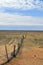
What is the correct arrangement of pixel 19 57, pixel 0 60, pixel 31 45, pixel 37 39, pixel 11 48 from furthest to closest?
pixel 37 39 < pixel 31 45 < pixel 11 48 < pixel 19 57 < pixel 0 60

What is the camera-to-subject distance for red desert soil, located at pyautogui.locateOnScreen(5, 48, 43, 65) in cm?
988

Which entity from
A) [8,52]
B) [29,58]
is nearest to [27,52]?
[29,58]

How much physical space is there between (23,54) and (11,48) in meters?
0.84

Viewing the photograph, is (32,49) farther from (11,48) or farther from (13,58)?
(13,58)

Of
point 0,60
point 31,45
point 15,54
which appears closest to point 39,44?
point 31,45

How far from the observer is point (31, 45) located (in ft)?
42.2

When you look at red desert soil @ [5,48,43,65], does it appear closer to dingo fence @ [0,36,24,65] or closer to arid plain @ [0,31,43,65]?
arid plain @ [0,31,43,65]

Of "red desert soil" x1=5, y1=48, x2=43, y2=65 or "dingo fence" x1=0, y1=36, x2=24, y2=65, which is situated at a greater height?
"dingo fence" x1=0, y1=36, x2=24, y2=65

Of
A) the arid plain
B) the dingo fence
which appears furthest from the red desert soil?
the dingo fence

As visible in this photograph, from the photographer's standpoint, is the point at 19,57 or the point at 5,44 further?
the point at 5,44

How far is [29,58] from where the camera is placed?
1056 cm

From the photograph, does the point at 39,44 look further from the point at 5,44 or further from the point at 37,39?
the point at 5,44

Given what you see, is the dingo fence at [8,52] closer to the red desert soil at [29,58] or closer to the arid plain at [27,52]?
the arid plain at [27,52]

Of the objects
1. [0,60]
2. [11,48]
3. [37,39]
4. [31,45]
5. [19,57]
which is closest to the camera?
[0,60]
